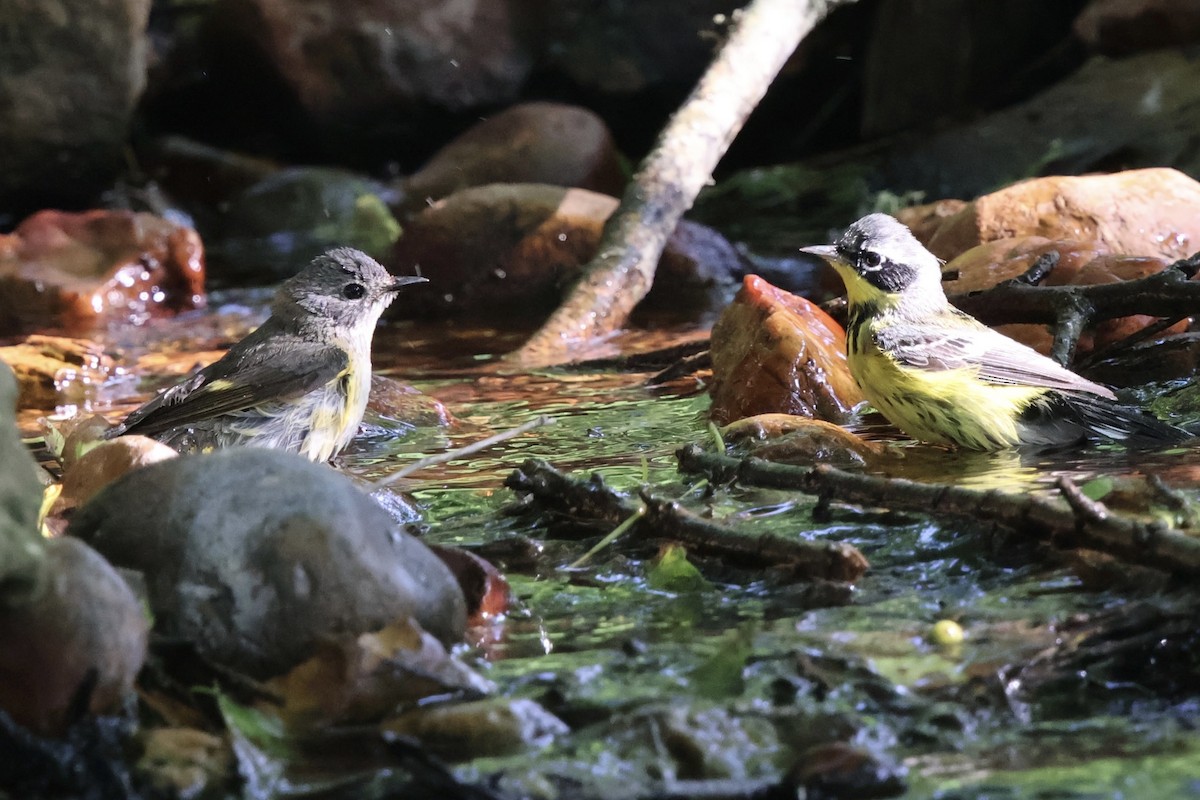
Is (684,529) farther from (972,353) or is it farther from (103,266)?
(103,266)

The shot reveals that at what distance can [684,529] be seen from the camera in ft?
12.8

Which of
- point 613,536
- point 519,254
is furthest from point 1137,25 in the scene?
point 613,536

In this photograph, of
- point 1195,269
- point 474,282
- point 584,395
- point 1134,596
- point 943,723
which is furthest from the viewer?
point 474,282

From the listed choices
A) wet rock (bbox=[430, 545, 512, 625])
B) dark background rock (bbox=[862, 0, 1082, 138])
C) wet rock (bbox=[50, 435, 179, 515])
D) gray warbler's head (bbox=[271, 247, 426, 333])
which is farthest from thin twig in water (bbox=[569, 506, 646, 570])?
dark background rock (bbox=[862, 0, 1082, 138])

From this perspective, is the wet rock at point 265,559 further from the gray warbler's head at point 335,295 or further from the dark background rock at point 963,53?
the dark background rock at point 963,53

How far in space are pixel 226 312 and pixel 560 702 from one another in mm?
7807

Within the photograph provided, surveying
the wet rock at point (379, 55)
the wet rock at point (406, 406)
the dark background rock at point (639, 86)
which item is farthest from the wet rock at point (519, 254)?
the wet rock at point (379, 55)

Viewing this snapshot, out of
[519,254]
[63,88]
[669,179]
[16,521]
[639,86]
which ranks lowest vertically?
[519,254]

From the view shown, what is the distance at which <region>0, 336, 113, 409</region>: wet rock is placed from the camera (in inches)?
295

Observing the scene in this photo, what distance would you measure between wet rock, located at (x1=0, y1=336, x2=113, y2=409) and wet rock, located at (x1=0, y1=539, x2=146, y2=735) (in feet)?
16.2

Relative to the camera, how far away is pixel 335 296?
255 inches

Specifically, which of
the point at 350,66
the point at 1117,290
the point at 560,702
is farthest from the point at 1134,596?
the point at 350,66

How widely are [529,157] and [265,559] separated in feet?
30.9

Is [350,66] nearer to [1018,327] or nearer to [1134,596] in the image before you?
[1018,327]
